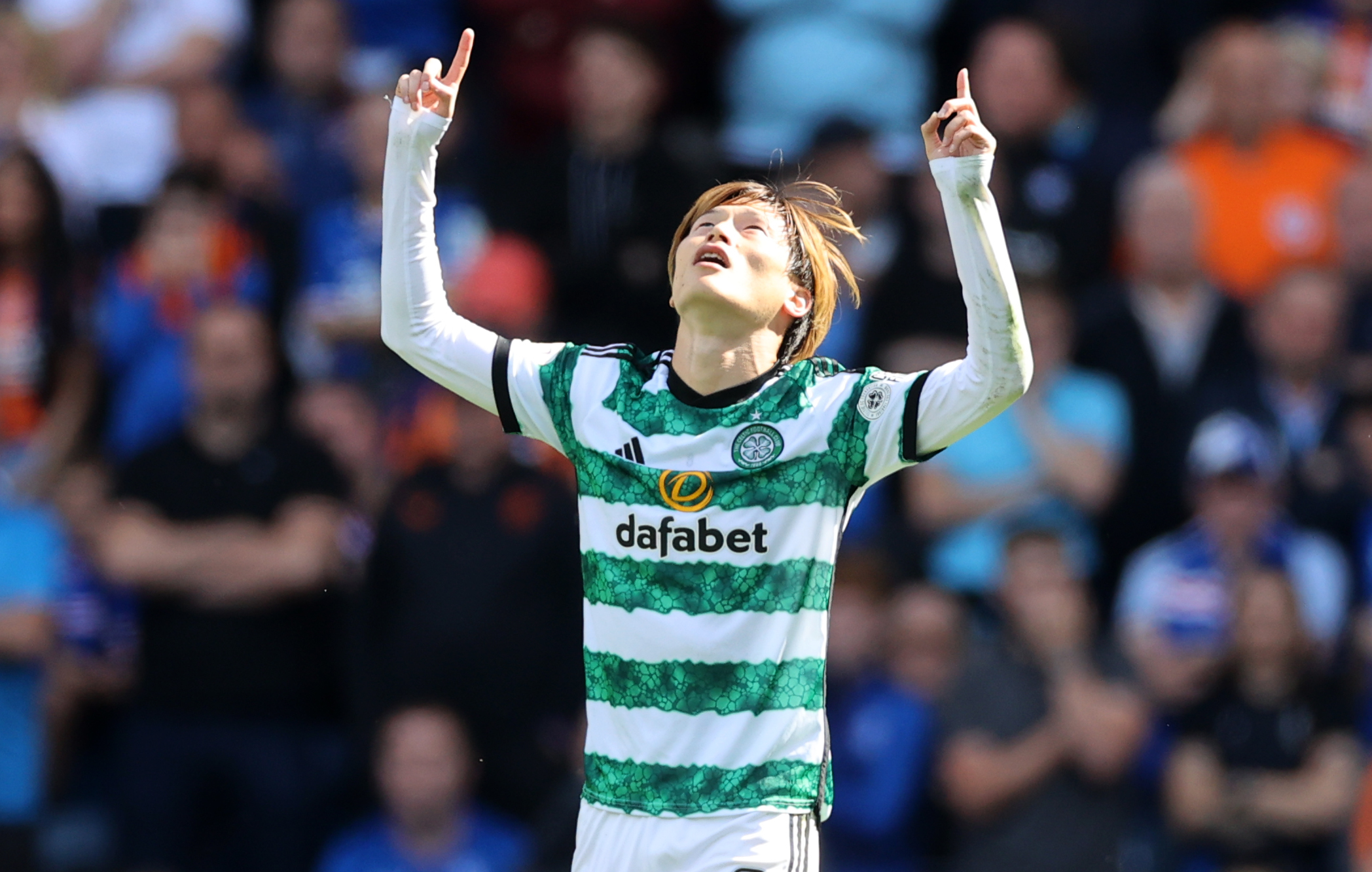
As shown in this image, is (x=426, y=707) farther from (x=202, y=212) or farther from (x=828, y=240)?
(x=828, y=240)

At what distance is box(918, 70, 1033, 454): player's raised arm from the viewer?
474 cm

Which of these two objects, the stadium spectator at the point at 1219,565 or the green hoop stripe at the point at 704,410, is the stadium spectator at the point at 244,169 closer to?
the stadium spectator at the point at 1219,565

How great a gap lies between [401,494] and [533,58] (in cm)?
294

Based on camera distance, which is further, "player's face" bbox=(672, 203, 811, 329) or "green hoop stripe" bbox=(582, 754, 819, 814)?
"player's face" bbox=(672, 203, 811, 329)

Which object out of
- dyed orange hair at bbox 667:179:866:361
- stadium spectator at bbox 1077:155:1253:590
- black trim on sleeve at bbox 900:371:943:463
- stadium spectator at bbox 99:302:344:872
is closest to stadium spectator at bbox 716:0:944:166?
stadium spectator at bbox 1077:155:1253:590

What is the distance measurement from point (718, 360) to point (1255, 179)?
6.20 metres

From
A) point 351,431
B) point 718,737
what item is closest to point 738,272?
point 718,737

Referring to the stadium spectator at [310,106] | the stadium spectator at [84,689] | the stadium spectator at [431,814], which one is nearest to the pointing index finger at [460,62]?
the stadium spectator at [431,814]

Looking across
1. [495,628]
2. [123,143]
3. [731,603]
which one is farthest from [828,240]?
[123,143]

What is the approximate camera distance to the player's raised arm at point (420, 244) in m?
5.16

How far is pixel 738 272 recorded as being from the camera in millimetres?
5148

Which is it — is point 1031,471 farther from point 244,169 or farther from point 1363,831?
point 244,169

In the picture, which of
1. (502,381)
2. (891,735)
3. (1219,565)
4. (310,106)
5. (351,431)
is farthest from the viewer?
(310,106)

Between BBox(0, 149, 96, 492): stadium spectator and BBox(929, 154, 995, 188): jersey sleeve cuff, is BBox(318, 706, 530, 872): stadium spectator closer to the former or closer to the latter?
BBox(0, 149, 96, 492): stadium spectator
